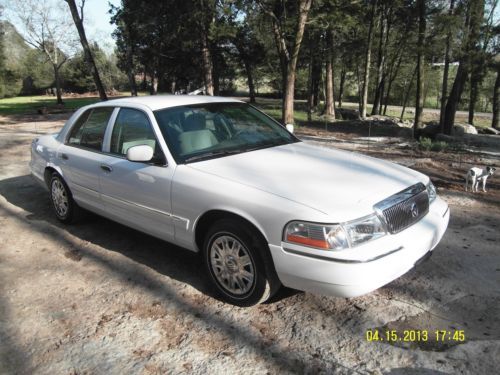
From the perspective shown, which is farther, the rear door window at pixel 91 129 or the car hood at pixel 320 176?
the rear door window at pixel 91 129

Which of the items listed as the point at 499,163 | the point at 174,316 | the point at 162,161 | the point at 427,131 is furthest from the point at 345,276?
the point at 427,131

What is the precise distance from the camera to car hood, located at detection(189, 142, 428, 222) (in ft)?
9.68

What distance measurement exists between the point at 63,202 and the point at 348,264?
12.6 ft

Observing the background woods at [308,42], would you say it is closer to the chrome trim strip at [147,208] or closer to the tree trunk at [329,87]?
the tree trunk at [329,87]

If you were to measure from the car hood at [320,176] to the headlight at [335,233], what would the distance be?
6cm

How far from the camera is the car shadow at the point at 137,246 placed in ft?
12.9

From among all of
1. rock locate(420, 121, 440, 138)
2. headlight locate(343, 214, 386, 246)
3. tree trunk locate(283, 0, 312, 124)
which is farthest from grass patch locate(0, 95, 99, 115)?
headlight locate(343, 214, 386, 246)

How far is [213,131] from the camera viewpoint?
4086mm

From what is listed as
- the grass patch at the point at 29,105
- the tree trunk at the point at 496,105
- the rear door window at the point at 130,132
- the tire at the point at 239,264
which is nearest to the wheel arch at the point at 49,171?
the rear door window at the point at 130,132

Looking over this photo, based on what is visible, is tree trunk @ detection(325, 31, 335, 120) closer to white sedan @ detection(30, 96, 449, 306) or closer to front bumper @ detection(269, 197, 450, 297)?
white sedan @ detection(30, 96, 449, 306)

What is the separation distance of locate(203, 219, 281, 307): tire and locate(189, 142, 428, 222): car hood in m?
0.37

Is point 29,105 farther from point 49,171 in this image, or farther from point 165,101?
point 165,101

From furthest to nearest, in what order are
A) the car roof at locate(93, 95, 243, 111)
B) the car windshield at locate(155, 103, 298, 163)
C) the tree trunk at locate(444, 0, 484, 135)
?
the tree trunk at locate(444, 0, 484, 135)
the car roof at locate(93, 95, 243, 111)
the car windshield at locate(155, 103, 298, 163)

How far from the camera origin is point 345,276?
2793 millimetres
